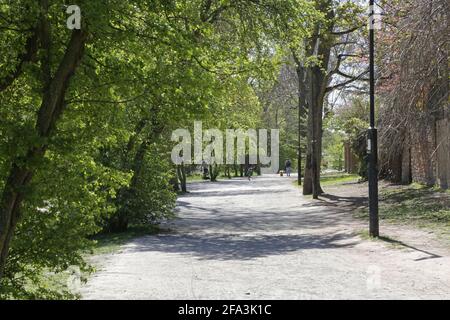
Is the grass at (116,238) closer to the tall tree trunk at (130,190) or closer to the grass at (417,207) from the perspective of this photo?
the tall tree trunk at (130,190)

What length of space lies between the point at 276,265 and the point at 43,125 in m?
6.05

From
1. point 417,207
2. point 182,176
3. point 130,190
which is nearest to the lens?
point 130,190

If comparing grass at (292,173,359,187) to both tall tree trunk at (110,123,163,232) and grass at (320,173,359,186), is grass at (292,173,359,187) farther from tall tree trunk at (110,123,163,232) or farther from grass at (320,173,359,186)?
tall tree trunk at (110,123,163,232)

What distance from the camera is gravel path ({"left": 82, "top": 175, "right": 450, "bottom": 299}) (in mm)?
8641

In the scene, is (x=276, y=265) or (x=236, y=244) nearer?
(x=276, y=265)

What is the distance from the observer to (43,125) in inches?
249

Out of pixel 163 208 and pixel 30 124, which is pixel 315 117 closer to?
pixel 163 208

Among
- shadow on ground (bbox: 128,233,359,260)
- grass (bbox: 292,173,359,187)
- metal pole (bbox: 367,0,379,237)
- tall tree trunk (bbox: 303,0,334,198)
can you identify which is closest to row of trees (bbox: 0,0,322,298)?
shadow on ground (bbox: 128,233,359,260)

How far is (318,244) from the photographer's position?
14.5 m

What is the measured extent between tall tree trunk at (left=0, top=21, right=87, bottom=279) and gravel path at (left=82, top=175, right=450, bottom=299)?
93.5 inches

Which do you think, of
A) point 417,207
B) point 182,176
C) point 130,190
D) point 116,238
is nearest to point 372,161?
point 417,207

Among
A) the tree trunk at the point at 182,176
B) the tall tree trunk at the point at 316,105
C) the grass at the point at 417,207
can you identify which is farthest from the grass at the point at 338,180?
the grass at the point at 417,207

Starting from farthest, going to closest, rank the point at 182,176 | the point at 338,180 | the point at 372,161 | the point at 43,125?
the point at 338,180 < the point at 182,176 < the point at 372,161 < the point at 43,125

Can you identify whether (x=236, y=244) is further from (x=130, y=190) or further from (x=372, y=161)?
(x=130, y=190)
